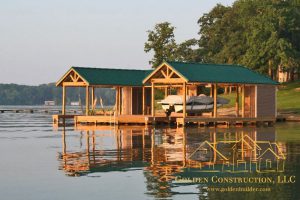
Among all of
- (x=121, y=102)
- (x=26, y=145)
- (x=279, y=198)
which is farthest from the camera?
(x=121, y=102)

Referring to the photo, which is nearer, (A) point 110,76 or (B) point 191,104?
(B) point 191,104

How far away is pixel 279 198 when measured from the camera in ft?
54.1

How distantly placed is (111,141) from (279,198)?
20297mm

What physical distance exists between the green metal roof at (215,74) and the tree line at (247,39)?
2612 cm

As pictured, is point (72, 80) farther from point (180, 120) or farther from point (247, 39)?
point (247, 39)

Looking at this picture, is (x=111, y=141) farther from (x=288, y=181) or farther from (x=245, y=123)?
(x=245, y=123)

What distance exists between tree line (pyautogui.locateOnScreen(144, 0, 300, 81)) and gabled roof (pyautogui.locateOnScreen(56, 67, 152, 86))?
93.8 feet

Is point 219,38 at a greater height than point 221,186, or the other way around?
point 219,38

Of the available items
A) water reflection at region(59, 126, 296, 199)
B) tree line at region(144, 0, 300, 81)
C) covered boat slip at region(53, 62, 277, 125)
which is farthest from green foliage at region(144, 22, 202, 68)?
water reflection at region(59, 126, 296, 199)

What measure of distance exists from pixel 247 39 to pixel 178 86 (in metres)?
35.1

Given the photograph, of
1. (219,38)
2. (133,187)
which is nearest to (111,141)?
(133,187)

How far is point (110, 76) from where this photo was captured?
63.1 metres

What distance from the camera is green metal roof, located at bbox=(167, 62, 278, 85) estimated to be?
55.0m

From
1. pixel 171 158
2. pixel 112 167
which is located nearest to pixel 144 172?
pixel 112 167
